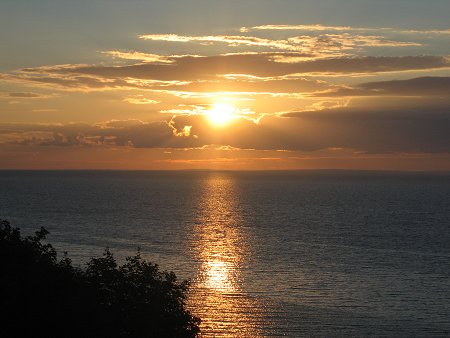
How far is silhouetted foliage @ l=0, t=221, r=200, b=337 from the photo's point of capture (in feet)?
118

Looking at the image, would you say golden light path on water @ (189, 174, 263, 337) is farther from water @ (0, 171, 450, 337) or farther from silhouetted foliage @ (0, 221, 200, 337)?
silhouetted foliage @ (0, 221, 200, 337)

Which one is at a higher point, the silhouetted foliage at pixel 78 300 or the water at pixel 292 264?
the water at pixel 292 264

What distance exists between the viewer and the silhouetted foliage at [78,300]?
3609 centimetres

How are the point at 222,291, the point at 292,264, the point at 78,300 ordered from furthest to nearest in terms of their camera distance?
1. the point at 292,264
2. the point at 222,291
3. the point at 78,300

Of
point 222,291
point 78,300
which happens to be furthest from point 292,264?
point 78,300

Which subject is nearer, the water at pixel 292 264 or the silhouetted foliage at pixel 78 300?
the silhouetted foliage at pixel 78 300

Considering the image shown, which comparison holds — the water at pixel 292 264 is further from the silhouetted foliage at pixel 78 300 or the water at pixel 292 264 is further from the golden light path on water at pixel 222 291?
the silhouetted foliage at pixel 78 300

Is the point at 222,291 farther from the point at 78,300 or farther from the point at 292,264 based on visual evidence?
the point at 78,300

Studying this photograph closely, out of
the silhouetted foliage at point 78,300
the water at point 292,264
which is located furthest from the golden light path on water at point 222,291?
the silhouetted foliage at point 78,300

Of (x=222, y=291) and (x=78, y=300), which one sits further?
(x=222, y=291)

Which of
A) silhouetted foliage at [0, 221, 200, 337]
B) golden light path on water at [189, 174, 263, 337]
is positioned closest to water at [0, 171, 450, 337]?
golden light path on water at [189, 174, 263, 337]

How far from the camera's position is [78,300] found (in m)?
38.0

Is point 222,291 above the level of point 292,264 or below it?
below

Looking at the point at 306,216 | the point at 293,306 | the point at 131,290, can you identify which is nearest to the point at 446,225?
the point at 306,216
